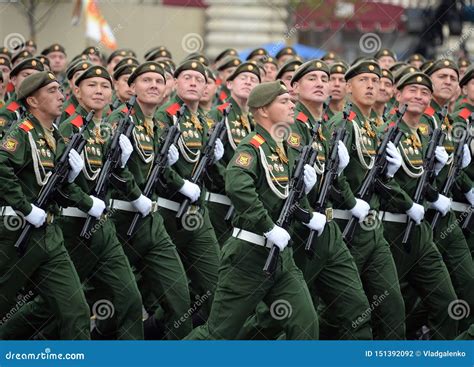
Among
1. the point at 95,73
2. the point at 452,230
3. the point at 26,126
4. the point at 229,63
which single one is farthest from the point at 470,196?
the point at 26,126

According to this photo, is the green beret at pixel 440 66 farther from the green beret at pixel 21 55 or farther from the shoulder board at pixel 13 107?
the green beret at pixel 21 55

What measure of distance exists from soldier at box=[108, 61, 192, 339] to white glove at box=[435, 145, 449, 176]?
1932mm

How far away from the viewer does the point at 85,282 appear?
388 inches

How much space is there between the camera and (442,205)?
10.7 m

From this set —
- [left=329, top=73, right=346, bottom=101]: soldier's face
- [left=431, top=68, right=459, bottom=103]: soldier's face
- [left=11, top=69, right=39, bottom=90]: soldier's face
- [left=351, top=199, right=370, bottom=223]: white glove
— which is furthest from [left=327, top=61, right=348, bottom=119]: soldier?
[left=11, top=69, right=39, bottom=90]: soldier's face

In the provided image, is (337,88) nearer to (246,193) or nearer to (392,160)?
(392,160)

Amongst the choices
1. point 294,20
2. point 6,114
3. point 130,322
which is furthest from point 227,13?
point 130,322

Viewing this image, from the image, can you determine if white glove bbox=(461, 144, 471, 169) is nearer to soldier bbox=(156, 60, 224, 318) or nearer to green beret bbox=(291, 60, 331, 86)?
green beret bbox=(291, 60, 331, 86)

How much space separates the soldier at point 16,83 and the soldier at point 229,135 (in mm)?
1509

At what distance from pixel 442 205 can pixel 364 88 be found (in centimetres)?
106

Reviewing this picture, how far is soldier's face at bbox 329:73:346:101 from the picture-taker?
11.8m

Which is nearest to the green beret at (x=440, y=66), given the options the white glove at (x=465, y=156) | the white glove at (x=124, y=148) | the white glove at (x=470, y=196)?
the white glove at (x=465, y=156)

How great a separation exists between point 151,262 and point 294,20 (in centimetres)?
1808
